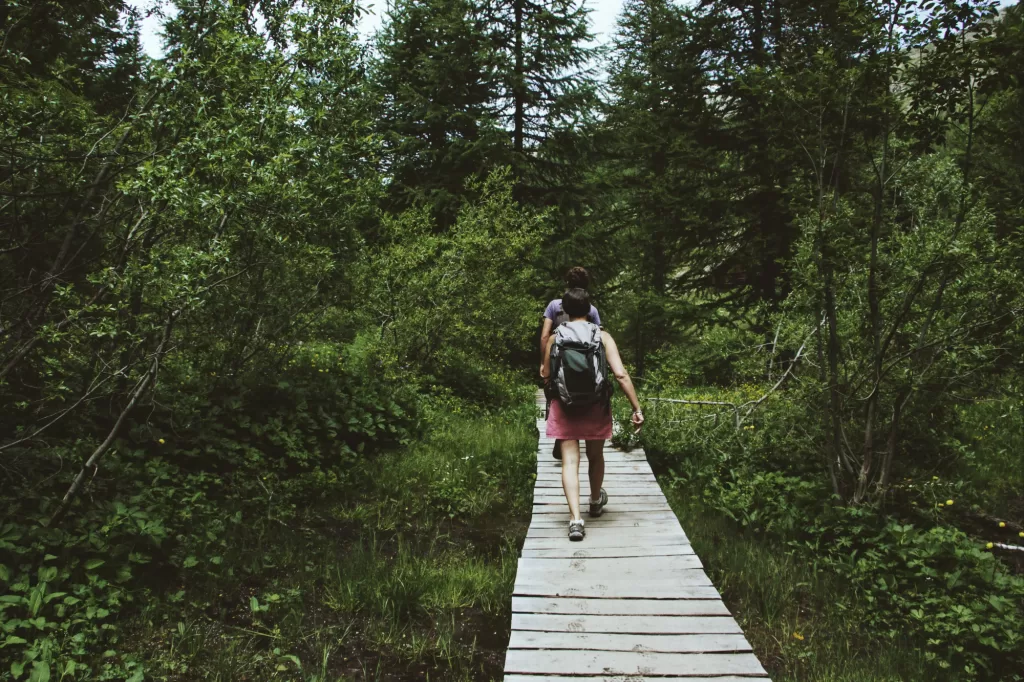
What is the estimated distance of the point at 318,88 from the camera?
5.83m

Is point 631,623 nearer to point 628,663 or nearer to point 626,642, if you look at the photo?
point 626,642

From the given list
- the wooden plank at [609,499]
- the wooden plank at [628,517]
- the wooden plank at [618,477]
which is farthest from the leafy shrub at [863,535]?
the wooden plank at [628,517]

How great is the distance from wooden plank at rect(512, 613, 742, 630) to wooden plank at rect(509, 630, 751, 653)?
0.17 feet

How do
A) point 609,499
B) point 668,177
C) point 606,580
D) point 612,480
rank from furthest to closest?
point 668,177 < point 612,480 < point 609,499 < point 606,580

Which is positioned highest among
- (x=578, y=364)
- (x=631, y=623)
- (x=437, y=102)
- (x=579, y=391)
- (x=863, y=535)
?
(x=437, y=102)

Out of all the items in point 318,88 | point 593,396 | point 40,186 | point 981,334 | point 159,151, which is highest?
point 318,88

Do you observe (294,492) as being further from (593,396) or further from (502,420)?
(502,420)

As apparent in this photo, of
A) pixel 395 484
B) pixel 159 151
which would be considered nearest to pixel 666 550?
pixel 395 484

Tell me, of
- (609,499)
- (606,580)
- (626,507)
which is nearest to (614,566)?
(606,580)

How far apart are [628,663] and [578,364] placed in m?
2.30

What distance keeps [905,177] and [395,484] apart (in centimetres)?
594

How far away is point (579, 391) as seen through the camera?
5023 mm

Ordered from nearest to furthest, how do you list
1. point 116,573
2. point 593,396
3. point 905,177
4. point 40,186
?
1. point 116,573
2. point 40,186
3. point 593,396
4. point 905,177

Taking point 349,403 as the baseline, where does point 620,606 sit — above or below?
below
